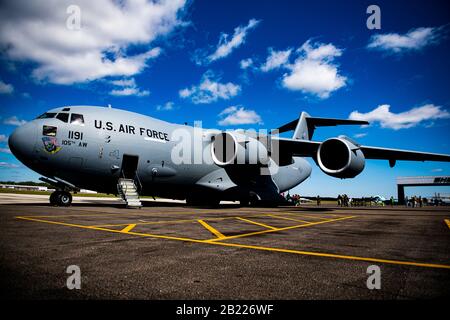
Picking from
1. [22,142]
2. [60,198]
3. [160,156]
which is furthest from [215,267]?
[60,198]

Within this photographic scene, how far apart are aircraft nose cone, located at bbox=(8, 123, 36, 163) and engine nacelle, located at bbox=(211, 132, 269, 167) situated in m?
8.44

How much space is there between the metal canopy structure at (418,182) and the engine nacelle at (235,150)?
59196 millimetres

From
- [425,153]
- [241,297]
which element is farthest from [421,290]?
[425,153]

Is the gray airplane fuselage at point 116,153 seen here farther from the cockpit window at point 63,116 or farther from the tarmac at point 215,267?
the tarmac at point 215,267

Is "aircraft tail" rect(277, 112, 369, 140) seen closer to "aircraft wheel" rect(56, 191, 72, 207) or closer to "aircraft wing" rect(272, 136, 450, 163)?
"aircraft wing" rect(272, 136, 450, 163)

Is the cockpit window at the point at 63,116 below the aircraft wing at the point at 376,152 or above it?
above

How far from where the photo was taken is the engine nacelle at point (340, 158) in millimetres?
14117

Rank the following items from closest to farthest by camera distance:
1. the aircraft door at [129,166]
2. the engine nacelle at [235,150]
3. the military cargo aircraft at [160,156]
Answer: the military cargo aircraft at [160,156] < the aircraft door at [129,166] < the engine nacelle at [235,150]

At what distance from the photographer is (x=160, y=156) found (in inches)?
580

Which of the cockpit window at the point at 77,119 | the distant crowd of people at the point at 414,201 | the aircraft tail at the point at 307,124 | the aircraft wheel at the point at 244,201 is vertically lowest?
Result: the distant crowd of people at the point at 414,201

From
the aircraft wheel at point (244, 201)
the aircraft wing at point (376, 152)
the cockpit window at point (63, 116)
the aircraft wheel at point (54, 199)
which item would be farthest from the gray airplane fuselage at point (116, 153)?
the aircraft wing at point (376, 152)

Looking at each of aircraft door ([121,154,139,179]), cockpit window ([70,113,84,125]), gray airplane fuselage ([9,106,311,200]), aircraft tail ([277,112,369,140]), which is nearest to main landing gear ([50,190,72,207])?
gray airplane fuselage ([9,106,311,200])

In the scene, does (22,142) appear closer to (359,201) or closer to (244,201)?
(244,201)

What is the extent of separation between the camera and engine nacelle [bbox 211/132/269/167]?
15617 mm
